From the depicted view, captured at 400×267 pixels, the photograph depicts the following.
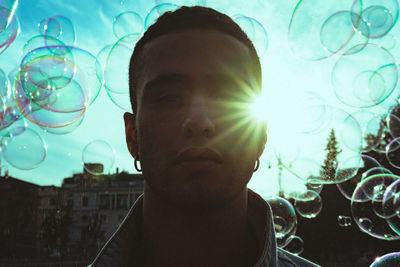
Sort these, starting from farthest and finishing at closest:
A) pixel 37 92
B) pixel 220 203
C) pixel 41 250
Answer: pixel 41 250
pixel 37 92
pixel 220 203

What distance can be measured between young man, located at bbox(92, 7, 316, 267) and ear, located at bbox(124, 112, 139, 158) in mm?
22

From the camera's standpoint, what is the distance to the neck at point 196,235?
157 cm

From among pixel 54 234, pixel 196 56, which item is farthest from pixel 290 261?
pixel 54 234

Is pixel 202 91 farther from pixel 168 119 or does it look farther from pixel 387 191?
pixel 387 191

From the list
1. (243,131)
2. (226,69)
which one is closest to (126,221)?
(243,131)

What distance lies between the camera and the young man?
1516 millimetres

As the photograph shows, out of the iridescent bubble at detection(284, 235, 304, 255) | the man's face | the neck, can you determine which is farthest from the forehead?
the iridescent bubble at detection(284, 235, 304, 255)

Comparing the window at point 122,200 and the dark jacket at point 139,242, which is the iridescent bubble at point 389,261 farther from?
the window at point 122,200

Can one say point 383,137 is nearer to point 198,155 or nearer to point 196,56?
point 196,56

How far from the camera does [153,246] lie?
66.8 inches

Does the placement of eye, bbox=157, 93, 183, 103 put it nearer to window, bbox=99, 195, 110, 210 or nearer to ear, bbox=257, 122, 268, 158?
ear, bbox=257, 122, 268, 158

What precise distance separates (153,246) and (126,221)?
239 millimetres

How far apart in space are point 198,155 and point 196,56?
1.72ft

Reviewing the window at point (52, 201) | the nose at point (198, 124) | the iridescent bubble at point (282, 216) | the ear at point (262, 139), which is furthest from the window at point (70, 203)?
the nose at point (198, 124)
